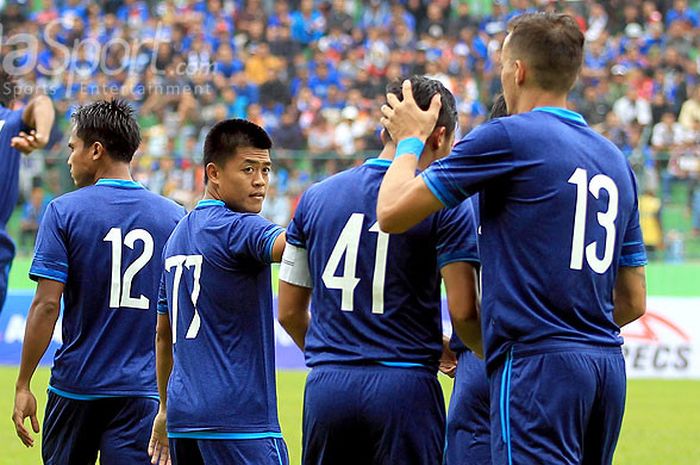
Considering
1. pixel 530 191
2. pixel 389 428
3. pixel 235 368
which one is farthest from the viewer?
pixel 235 368

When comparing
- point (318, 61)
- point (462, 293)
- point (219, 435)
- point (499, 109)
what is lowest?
point (219, 435)

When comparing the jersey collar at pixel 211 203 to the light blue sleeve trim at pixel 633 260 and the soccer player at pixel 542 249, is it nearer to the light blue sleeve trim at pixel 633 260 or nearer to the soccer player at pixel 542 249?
the soccer player at pixel 542 249

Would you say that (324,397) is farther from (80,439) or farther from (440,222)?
(80,439)

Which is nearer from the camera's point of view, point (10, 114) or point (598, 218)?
point (598, 218)

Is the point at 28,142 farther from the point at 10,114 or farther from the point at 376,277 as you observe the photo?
the point at 376,277

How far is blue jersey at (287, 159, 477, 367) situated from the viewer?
451 cm

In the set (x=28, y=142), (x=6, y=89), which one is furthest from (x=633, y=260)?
(x=6, y=89)

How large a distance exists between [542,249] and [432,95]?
78 cm

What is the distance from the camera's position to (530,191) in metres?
4.21

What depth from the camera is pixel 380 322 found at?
4527mm

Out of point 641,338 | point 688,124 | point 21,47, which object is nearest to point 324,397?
point 641,338

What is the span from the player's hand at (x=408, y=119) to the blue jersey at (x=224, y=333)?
692 millimetres

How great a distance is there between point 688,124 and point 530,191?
Answer: 57.7 ft

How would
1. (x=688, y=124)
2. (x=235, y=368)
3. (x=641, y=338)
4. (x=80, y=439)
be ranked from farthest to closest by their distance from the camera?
(x=688, y=124)
(x=641, y=338)
(x=80, y=439)
(x=235, y=368)
